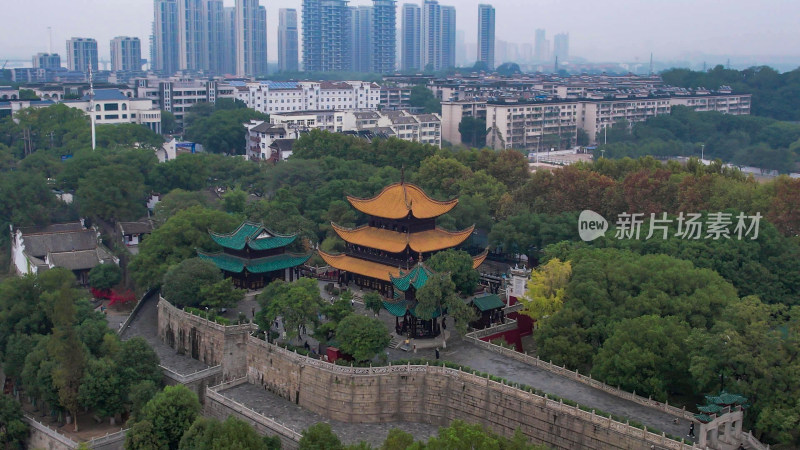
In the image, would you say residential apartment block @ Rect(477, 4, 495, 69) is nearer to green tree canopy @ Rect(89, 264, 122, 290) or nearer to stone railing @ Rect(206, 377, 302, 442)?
green tree canopy @ Rect(89, 264, 122, 290)

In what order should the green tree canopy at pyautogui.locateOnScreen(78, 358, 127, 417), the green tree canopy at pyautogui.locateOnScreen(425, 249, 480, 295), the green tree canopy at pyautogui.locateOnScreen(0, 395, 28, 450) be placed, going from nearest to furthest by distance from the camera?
the green tree canopy at pyautogui.locateOnScreen(0, 395, 28, 450) → the green tree canopy at pyautogui.locateOnScreen(78, 358, 127, 417) → the green tree canopy at pyautogui.locateOnScreen(425, 249, 480, 295)

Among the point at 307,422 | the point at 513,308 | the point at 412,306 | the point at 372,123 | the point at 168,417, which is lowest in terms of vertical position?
the point at 307,422

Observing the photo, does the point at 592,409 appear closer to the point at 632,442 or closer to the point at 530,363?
the point at 632,442

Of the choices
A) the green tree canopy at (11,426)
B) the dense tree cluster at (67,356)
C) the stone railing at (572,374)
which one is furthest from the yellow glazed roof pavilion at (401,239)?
the green tree canopy at (11,426)

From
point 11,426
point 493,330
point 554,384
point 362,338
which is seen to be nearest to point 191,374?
point 11,426

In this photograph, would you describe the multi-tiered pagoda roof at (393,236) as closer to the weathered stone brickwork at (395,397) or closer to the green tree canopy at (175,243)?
the green tree canopy at (175,243)

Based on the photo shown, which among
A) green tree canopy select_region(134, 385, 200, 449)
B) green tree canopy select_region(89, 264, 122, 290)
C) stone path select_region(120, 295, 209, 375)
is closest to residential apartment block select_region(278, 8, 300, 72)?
green tree canopy select_region(89, 264, 122, 290)

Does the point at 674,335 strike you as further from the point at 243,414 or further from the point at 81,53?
the point at 81,53
